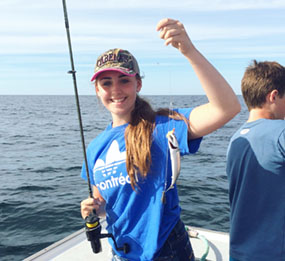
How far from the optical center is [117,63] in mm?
2090

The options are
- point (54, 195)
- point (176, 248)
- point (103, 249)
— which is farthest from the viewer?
point (54, 195)

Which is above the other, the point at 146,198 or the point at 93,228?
the point at 146,198

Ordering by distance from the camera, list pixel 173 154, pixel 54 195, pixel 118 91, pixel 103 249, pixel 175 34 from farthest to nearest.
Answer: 1. pixel 54 195
2. pixel 103 249
3. pixel 118 91
4. pixel 173 154
5. pixel 175 34

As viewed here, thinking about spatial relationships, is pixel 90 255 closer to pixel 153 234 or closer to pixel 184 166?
pixel 153 234

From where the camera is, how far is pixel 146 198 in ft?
6.55

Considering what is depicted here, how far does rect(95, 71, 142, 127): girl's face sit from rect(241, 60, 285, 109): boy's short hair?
937mm

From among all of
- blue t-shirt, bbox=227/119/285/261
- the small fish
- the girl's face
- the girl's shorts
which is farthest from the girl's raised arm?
the girl's shorts

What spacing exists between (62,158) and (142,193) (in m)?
13.3

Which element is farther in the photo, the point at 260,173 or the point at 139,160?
the point at 260,173

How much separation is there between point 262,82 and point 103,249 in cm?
292

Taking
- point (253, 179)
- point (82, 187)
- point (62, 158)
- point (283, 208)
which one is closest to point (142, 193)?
point (253, 179)

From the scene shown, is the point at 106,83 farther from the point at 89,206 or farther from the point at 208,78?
the point at 89,206

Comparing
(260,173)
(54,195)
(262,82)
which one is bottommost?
(54,195)

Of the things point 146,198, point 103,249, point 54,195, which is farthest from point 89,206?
point 54,195
